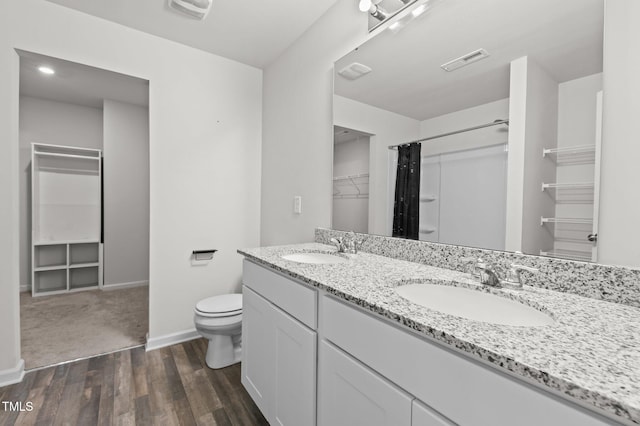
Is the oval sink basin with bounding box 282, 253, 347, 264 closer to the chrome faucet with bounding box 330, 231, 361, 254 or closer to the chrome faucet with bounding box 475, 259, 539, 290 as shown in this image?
the chrome faucet with bounding box 330, 231, 361, 254

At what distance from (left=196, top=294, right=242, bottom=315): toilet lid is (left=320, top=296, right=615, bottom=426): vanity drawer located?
1.28m

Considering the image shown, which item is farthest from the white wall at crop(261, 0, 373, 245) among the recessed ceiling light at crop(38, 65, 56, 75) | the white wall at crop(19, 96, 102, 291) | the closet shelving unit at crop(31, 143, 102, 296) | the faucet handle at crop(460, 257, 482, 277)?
the white wall at crop(19, 96, 102, 291)

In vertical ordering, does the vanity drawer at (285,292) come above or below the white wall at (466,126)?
below

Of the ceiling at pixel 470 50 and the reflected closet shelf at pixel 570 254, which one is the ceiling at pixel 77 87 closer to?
the ceiling at pixel 470 50

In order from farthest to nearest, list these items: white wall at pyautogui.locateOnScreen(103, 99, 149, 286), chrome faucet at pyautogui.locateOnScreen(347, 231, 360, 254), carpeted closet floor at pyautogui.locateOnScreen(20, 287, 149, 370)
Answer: white wall at pyautogui.locateOnScreen(103, 99, 149, 286) → carpeted closet floor at pyautogui.locateOnScreen(20, 287, 149, 370) → chrome faucet at pyautogui.locateOnScreen(347, 231, 360, 254)

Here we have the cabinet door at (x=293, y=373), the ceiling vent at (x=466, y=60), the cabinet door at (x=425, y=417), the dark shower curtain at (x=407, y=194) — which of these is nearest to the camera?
the cabinet door at (x=425, y=417)

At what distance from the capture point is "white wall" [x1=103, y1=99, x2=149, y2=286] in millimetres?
3562

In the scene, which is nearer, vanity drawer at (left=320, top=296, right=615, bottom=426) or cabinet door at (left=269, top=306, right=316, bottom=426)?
vanity drawer at (left=320, top=296, right=615, bottom=426)

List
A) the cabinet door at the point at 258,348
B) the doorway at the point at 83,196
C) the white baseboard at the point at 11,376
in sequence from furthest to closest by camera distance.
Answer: the doorway at the point at 83,196, the white baseboard at the point at 11,376, the cabinet door at the point at 258,348

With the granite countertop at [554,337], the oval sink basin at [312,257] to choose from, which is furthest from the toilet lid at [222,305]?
the granite countertop at [554,337]

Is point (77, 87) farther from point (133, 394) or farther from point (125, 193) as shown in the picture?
point (133, 394)

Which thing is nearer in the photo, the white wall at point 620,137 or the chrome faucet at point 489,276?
the white wall at point 620,137

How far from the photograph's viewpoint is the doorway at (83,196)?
317 centimetres

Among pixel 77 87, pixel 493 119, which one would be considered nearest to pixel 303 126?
pixel 493 119
